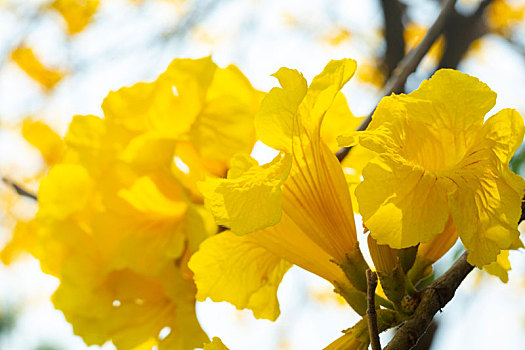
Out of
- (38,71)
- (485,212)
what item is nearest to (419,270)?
(485,212)

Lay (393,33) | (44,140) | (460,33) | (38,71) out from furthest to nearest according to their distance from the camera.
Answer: (38,71)
(393,33)
(460,33)
(44,140)

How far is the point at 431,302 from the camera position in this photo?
52cm

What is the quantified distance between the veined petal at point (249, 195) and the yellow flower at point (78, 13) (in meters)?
2.11

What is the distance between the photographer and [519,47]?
181cm

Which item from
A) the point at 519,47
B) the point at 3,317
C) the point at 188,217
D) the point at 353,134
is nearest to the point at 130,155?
the point at 188,217

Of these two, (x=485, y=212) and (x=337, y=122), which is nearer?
(x=485, y=212)

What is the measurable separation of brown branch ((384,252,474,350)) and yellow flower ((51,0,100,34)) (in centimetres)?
221

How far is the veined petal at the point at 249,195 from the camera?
484 mm

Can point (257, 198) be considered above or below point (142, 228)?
above

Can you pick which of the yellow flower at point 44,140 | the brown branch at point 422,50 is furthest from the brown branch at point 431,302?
the yellow flower at point 44,140

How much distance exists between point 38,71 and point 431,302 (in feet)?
9.01

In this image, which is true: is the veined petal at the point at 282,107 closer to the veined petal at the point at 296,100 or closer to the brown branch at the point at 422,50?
the veined petal at the point at 296,100

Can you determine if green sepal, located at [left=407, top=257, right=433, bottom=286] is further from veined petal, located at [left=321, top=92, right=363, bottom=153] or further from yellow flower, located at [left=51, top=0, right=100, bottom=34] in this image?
yellow flower, located at [left=51, top=0, right=100, bottom=34]

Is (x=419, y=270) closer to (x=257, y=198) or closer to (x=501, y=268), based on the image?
(x=501, y=268)
